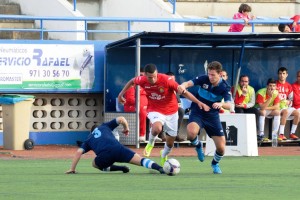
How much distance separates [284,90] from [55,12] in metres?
6.71

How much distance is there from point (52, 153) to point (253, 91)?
5.83m

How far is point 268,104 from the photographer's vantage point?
26.9m

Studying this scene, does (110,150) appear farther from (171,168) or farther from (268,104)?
(268,104)

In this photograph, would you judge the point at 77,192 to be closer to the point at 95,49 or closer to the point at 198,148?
the point at 198,148

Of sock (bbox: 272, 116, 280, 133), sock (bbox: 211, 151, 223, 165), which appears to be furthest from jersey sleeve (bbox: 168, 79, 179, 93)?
sock (bbox: 272, 116, 280, 133)

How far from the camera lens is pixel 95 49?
26391mm

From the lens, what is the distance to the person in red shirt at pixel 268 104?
26734mm

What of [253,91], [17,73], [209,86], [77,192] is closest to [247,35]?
[253,91]

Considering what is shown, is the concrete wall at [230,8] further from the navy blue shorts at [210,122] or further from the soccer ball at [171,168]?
the soccer ball at [171,168]

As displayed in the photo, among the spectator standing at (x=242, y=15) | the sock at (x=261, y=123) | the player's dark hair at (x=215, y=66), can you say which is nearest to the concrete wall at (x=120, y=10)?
the spectator standing at (x=242, y=15)

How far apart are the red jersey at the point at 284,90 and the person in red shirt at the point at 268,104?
350 mm

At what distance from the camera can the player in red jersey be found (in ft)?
88.7

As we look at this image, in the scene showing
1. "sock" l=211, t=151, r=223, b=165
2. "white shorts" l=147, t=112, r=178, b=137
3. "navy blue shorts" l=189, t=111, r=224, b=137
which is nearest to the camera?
"sock" l=211, t=151, r=223, b=165

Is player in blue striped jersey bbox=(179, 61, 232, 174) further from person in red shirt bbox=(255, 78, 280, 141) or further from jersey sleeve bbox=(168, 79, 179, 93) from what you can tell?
person in red shirt bbox=(255, 78, 280, 141)
